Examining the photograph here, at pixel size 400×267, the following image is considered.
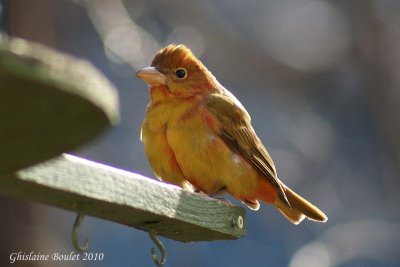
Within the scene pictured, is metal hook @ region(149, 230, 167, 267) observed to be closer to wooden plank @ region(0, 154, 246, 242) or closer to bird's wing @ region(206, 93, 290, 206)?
wooden plank @ region(0, 154, 246, 242)

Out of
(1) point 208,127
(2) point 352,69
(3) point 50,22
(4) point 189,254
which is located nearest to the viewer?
(1) point 208,127

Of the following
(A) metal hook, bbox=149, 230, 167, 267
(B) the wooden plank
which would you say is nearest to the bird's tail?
(B) the wooden plank

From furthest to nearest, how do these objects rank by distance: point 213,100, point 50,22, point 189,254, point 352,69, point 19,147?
point 352,69 < point 189,254 < point 50,22 < point 213,100 < point 19,147

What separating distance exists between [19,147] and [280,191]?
258 centimetres

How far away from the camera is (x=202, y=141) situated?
180 inches

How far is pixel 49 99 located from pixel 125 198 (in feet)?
3.63

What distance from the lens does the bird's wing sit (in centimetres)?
477

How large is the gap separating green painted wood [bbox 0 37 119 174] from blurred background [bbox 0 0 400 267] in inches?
237

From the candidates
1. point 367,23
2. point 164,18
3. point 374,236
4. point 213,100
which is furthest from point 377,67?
point 213,100

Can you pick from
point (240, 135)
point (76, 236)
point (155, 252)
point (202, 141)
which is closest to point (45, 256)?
point (240, 135)

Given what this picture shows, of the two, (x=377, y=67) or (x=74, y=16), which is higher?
(x=377, y=67)

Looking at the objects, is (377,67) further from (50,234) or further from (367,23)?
(50,234)

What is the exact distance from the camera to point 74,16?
31.4ft

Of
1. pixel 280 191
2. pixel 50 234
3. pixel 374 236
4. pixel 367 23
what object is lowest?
pixel 50 234
